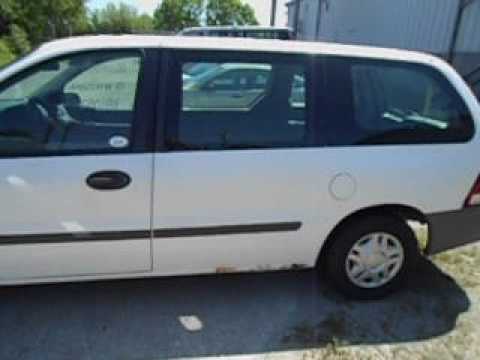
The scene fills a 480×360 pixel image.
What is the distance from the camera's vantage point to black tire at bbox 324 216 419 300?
2.87m

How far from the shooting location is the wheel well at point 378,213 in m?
2.87

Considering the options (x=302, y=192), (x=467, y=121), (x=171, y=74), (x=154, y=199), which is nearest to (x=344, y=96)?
(x=302, y=192)

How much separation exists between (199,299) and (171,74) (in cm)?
147

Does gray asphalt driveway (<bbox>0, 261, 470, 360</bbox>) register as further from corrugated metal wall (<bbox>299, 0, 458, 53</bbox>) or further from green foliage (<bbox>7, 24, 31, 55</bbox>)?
green foliage (<bbox>7, 24, 31, 55</bbox>)

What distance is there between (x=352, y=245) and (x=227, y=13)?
74.3 m

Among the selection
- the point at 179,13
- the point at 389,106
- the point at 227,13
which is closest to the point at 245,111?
the point at 389,106

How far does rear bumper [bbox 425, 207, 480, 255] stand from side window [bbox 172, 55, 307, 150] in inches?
42.7

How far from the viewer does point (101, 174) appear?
2410 millimetres

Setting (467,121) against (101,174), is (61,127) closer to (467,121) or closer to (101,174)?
(101,174)

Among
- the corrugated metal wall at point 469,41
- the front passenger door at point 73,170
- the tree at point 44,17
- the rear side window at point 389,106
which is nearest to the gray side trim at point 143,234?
the front passenger door at point 73,170

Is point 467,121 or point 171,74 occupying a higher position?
point 171,74

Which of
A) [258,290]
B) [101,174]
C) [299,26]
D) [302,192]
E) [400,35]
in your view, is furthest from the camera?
[299,26]

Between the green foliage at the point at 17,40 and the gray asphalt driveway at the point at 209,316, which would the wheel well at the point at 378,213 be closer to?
the gray asphalt driveway at the point at 209,316

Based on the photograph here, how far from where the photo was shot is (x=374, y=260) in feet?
9.80
